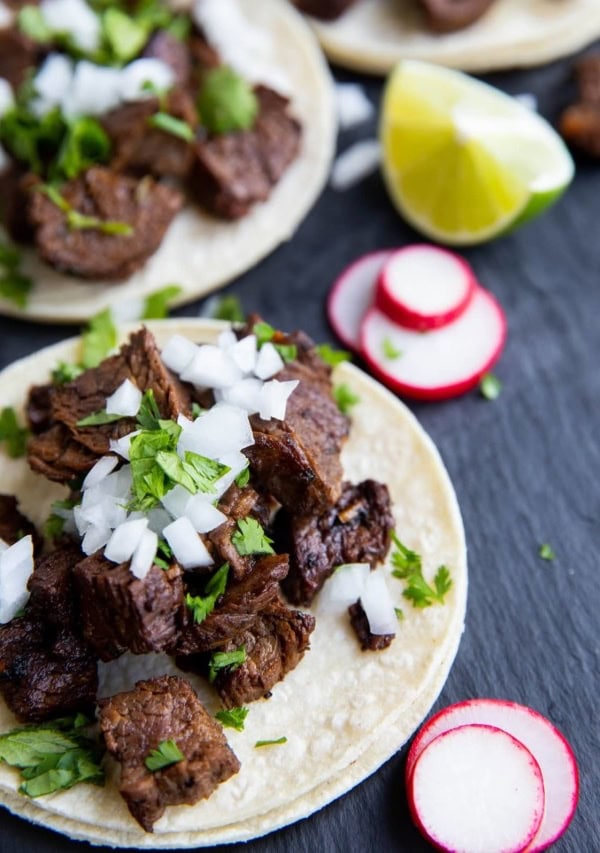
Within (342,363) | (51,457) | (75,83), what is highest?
(75,83)

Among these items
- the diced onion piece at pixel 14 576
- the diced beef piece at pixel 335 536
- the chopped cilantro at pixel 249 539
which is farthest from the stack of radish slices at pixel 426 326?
the diced onion piece at pixel 14 576

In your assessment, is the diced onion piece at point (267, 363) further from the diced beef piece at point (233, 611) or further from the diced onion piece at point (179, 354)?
the diced beef piece at point (233, 611)

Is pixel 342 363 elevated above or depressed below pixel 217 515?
below

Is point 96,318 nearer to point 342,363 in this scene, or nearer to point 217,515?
point 342,363

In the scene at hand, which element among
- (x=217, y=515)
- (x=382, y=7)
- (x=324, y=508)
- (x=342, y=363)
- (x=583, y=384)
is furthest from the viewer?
(x=382, y=7)

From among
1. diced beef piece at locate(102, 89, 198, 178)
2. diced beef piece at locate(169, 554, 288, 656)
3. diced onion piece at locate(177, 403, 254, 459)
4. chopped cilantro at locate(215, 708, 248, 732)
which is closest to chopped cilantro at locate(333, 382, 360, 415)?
diced onion piece at locate(177, 403, 254, 459)

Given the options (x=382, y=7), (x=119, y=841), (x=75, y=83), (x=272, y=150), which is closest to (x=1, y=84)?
(x=75, y=83)

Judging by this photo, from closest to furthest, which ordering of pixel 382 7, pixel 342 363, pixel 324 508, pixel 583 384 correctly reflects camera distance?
pixel 324 508 < pixel 342 363 < pixel 583 384 < pixel 382 7
